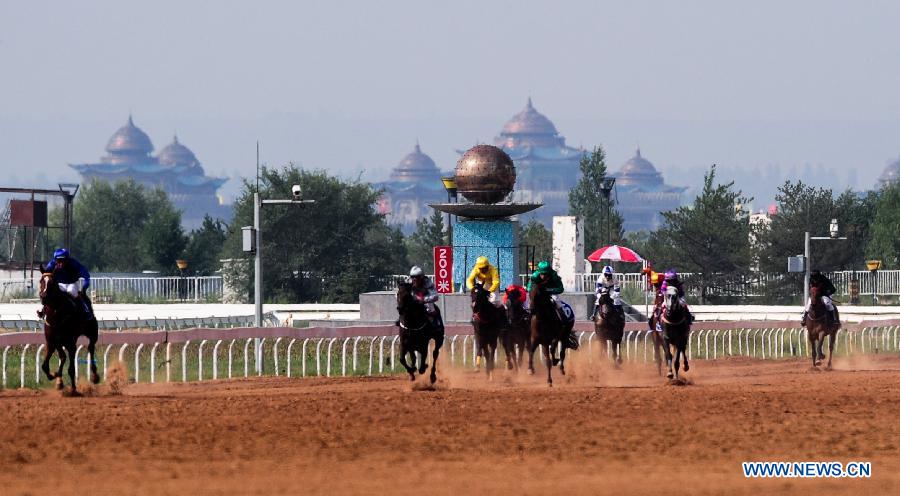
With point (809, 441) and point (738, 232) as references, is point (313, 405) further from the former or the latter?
point (738, 232)

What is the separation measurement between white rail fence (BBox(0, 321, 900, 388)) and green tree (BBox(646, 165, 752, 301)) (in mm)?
33292

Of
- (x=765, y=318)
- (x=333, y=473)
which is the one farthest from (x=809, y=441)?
(x=765, y=318)

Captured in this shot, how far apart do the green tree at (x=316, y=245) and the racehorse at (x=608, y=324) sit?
42.0 metres

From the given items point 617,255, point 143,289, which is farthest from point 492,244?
point 143,289

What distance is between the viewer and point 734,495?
13656mm

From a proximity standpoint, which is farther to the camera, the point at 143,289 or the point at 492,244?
the point at 143,289

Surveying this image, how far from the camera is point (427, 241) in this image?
9469 centimetres

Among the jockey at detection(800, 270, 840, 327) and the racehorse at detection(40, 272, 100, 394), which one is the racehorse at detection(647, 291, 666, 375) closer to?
the jockey at detection(800, 270, 840, 327)

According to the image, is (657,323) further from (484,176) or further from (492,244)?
(492,244)

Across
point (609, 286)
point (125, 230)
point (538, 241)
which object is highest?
point (125, 230)

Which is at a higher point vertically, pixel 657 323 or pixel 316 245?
pixel 316 245

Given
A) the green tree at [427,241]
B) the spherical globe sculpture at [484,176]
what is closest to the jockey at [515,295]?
the spherical globe sculpture at [484,176]

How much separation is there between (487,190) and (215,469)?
30.7 m

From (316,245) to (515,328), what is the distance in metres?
49.0
